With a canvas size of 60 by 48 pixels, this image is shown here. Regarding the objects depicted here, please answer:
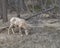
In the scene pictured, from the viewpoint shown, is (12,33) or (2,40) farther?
(12,33)

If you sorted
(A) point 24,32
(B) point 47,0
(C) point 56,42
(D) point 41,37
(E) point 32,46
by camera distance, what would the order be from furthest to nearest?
(B) point 47,0
(A) point 24,32
(D) point 41,37
(C) point 56,42
(E) point 32,46

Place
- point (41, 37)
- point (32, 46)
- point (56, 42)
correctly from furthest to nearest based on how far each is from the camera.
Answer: point (41, 37) < point (56, 42) < point (32, 46)

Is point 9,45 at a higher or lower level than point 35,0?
higher

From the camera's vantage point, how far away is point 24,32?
8992 millimetres

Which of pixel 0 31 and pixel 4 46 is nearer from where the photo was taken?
pixel 4 46

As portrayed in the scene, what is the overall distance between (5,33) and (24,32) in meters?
0.94

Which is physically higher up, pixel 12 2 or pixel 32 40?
pixel 32 40

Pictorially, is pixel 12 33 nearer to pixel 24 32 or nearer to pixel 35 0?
pixel 24 32

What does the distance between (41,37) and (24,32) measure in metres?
1.13

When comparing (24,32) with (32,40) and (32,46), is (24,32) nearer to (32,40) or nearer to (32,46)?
(32,40)

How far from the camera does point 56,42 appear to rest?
7.39 m

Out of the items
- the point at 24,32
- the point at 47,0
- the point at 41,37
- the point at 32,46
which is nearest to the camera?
the point at 32,46

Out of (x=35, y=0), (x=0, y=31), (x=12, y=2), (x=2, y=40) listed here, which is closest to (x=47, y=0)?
(x=35, y=0)

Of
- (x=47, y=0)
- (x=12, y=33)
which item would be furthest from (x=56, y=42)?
(x=47, y=0)
